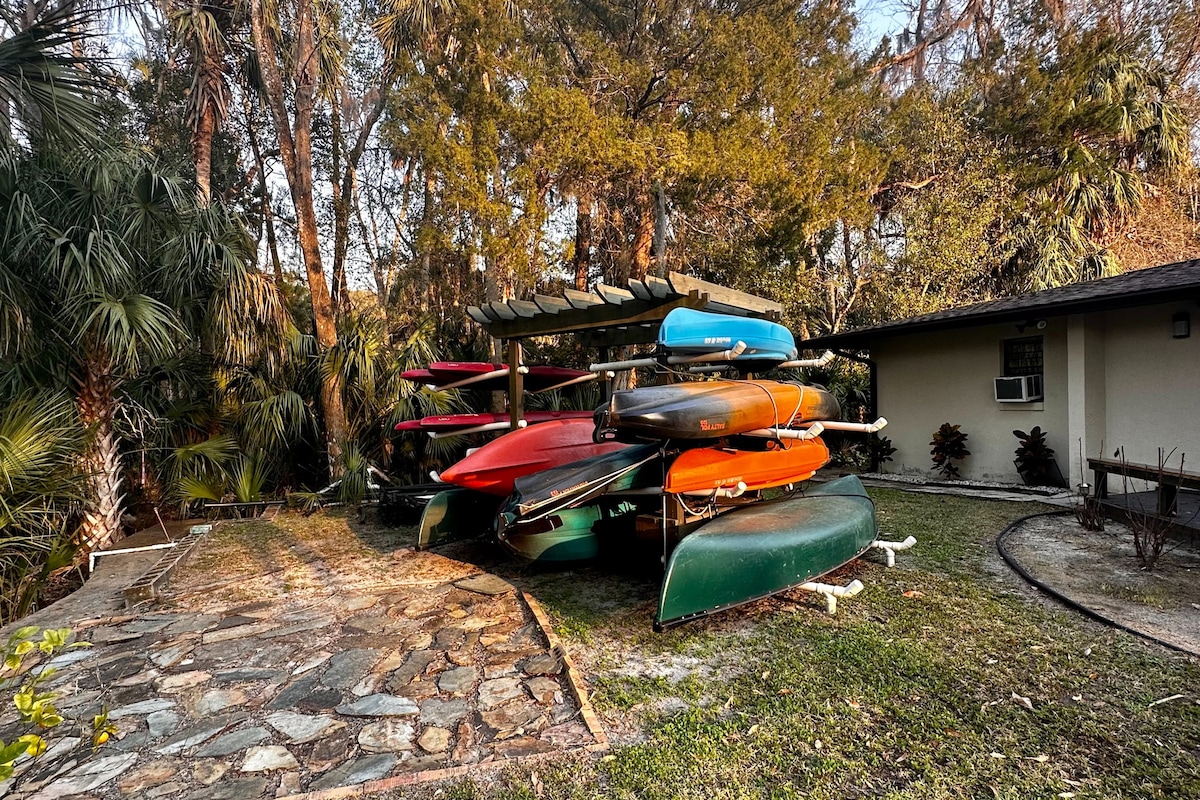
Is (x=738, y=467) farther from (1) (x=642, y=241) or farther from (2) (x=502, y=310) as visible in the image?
(1) (x=642, y=241)

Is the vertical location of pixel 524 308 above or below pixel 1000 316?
above

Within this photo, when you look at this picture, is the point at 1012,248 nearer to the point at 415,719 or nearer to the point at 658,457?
the point at 658,457

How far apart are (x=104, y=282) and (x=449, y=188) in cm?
548

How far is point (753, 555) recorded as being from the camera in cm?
343

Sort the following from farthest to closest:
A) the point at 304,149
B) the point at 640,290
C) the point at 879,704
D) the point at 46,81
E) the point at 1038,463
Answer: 1. the point at 304,149
2. the point at 1038,463
3. the point at 640,290
4. the point at 46,81
5. the point at 879,704

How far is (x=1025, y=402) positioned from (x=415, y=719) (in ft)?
28.8

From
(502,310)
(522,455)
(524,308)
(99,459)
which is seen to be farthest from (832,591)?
(99,459)

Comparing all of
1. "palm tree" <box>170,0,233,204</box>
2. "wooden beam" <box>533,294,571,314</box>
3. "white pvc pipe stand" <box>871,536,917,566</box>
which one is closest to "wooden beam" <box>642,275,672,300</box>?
"wooden beam" <box>533,294,571,314</box>

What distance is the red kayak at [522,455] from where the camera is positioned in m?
5.18

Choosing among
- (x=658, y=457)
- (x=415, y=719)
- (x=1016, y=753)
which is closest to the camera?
(x=1016, y=753)

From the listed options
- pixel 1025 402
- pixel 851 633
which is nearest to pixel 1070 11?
pixel 1025 402

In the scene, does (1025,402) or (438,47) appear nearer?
(1025,402)

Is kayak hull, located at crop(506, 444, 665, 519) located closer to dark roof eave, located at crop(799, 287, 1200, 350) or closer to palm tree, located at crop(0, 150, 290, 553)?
palm tree, located at crop(0, 150, 290, 553)

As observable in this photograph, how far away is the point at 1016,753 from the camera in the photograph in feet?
7.19
